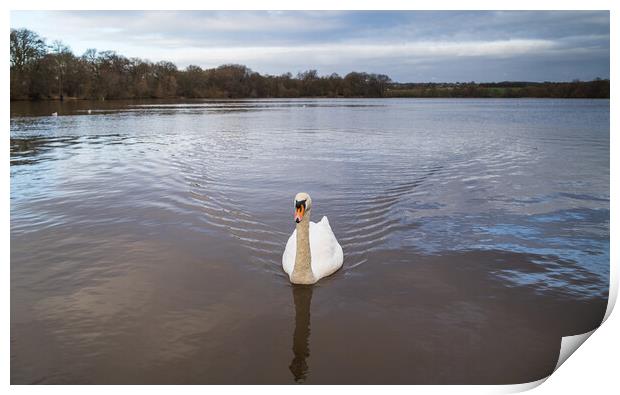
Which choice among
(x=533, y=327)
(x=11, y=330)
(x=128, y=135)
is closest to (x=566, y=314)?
(x=533, y=327)

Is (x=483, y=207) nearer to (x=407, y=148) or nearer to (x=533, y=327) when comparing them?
(x=533, y=327)

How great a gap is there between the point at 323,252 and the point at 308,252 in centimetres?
49

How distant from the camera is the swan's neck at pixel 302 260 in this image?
711cm

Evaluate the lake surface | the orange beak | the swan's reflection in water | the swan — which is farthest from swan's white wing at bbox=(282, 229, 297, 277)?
the orange beak

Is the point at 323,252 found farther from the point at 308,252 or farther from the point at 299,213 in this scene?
the point at 299,213

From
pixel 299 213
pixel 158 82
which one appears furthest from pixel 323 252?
pixel 158 82

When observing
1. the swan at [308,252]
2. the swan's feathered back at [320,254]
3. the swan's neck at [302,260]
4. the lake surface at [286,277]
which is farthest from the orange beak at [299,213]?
the lake surface at [286,277]

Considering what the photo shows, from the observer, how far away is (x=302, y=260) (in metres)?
7.12

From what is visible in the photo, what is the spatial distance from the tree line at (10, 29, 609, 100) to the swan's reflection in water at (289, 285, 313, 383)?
5.55 m

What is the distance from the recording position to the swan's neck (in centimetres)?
711

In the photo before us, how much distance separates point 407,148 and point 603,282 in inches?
562

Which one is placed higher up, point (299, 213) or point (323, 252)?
point (299, 213)

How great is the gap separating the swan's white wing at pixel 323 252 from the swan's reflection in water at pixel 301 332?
39cm

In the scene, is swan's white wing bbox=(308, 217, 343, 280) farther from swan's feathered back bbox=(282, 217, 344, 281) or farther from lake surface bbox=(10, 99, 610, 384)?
lake surface bbox=(10, 99, 610, 384)
